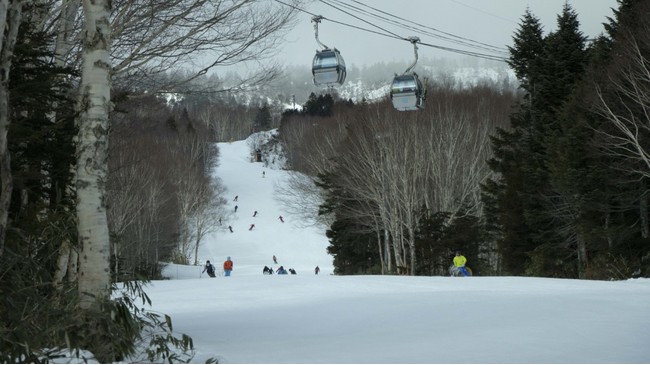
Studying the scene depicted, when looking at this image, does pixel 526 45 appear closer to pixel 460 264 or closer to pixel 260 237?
pixel 460 264

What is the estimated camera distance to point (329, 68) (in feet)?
46.0

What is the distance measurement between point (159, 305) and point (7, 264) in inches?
362

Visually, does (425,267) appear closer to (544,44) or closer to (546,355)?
(544,44)

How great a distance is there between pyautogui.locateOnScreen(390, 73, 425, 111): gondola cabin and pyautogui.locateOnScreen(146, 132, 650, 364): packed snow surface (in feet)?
13.4

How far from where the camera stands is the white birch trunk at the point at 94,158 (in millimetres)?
6289

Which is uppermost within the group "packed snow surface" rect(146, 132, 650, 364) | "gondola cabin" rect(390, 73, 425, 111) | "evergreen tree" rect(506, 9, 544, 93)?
"evergreen tree" rect(506, 9, 544, 93)

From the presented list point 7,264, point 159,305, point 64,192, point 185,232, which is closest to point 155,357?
point 7,264

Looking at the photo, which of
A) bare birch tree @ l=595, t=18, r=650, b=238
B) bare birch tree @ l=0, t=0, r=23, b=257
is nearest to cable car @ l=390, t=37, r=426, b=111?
bare birch tree @ l=595, t=18, r=650, b=238

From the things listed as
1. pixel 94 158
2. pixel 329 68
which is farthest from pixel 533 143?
pixel 94 158

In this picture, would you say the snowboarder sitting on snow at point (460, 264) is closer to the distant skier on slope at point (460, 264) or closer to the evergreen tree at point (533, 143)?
the distant skier on slope at point (460, 264)

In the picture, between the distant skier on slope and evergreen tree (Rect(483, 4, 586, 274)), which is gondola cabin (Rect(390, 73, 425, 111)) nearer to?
the distant skier on slope

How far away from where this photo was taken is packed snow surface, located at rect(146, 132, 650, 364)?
777 centimetres

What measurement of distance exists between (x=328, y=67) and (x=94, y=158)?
321 inches

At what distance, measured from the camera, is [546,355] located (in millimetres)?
7406
